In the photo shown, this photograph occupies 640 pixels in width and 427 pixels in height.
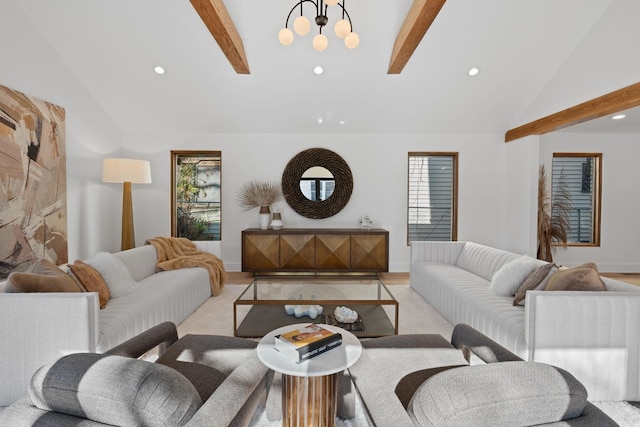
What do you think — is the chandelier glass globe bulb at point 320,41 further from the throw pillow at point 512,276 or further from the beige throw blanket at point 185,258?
the beige throw blanket at point 185,258

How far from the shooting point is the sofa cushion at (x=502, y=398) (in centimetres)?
101

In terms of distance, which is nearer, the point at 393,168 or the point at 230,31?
the point at 230,31

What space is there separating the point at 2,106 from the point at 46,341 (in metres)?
2.61

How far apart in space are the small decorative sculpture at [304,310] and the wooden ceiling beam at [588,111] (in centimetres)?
366

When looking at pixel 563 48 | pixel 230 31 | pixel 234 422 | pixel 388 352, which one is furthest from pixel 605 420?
pixel 563 48

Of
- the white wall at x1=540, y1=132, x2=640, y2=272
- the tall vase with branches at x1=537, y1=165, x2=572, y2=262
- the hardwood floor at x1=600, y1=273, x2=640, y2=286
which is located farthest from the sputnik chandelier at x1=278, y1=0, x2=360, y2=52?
the hardwood floor at x1=600, y1=273, x2=640, y2=286

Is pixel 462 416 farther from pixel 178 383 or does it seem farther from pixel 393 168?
pixel 393 168

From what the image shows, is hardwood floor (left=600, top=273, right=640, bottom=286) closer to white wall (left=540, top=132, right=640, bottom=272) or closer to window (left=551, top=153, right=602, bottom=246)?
white wall (left=540, top=132, right=640, bottom=272)

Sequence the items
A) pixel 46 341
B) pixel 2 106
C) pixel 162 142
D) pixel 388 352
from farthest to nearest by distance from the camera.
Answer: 1. pixel 162 142
2. pixel 2 106
3. pixel 46 341
4. pixel 388 352

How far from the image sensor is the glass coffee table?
2.68 m

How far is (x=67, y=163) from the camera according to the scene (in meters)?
4.15

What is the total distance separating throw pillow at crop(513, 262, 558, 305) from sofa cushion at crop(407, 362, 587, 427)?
5.43 ft

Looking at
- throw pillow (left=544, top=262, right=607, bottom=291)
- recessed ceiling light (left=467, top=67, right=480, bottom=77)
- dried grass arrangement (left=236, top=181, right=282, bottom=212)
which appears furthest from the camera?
dried grass arrangement (left=236, top=181, right=282, bottom=212)

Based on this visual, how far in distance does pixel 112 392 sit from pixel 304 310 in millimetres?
1915
